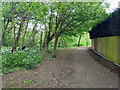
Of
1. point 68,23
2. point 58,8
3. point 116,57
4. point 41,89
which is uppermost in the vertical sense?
point 58,8

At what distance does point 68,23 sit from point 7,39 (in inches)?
266

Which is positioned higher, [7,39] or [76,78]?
[7,39]

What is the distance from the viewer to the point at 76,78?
541cm

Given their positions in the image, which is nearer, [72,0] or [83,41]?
[72,0]

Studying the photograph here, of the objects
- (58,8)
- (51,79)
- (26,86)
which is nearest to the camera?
(26,86)

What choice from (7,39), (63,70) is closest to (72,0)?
(63,70)

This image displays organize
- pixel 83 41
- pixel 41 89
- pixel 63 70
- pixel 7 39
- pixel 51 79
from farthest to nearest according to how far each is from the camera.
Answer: pixel 83 41 < pixel 7 39 < pixel 63 70 < pixel 51 79 < pixel 41 89

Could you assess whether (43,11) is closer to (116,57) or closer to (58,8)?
(58,8)

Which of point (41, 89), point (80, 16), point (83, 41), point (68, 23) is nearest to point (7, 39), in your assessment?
point (68, 23)

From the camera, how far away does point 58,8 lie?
300 inches

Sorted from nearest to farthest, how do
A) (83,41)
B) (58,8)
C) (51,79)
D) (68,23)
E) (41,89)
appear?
(41,89) < (51,79) < (58,8) < (68,23) < (83,41)

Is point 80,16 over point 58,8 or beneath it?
beneath

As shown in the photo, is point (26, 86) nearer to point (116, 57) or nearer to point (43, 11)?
point (43, 11)

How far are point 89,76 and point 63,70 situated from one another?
151 centimetres
